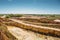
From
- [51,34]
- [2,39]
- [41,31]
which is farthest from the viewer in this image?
[41,31]

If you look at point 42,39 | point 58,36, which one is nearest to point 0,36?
point 42,39

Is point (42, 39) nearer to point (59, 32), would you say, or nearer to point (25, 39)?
point (25, 39)

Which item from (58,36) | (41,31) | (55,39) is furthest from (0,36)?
(41,31)

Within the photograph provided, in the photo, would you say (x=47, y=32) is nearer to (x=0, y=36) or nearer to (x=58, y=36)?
(x=58, y=36)

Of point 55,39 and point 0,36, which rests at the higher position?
point 0,36

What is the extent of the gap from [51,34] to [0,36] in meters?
4.82

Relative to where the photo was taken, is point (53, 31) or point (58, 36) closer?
point (58, 36)

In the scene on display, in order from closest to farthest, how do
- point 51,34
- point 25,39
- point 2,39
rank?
point 2,39
point 25,39
point 51,34

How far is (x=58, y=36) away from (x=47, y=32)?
103cm

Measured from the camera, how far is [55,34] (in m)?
7.25

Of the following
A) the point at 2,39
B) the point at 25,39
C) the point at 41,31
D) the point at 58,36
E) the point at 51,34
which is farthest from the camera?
the point at 41,31

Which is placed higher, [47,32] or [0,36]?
[0,36]

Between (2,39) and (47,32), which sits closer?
(2,39)

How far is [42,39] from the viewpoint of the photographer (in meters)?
6.24
